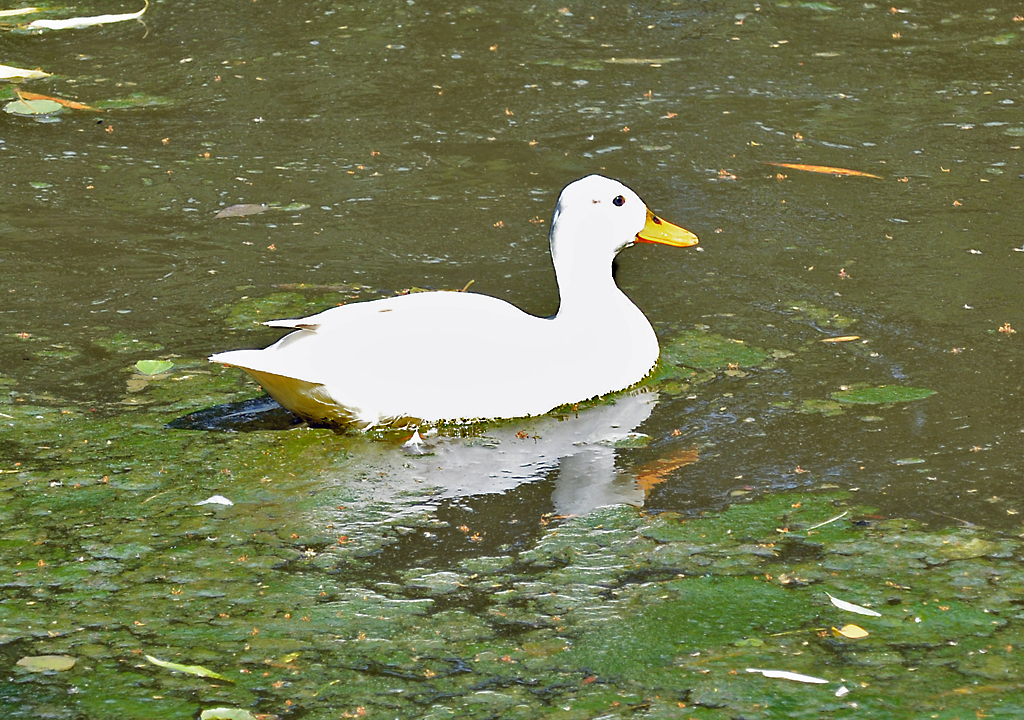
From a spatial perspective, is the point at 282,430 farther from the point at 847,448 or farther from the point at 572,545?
the point at 847,448

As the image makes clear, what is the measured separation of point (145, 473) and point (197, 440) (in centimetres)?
32

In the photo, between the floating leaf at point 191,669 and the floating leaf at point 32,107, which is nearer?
the floating leaf at point 191,669

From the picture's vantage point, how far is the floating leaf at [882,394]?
524 centimetres

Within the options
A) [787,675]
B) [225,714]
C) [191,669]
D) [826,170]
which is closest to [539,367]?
[787,675]

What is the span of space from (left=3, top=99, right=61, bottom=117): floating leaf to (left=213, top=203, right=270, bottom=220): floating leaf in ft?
6.79

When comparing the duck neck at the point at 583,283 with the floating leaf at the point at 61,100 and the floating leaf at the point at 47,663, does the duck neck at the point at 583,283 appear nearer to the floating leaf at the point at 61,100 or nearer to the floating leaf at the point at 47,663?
the floating leaf at the point at 47,663

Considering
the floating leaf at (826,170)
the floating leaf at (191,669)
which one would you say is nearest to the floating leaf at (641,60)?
the floating leaf at (826,170)

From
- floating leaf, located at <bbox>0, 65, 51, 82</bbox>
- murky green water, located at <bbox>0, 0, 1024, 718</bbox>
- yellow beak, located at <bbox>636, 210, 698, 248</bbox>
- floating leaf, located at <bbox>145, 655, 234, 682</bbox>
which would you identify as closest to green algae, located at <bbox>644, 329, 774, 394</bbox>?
murky green water, located at <bbox>0, 0, 1024, 718</bbox>

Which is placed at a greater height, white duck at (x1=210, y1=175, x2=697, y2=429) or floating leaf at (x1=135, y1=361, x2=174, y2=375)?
white duck at (x1=210, y1=175, x2=697, y2=429)

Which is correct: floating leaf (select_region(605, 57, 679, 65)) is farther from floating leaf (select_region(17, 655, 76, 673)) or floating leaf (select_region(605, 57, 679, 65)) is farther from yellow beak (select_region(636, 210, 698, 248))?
floating leaf (select_region(17, 655, 76, 673))

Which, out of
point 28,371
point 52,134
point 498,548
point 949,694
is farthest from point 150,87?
point 949,694

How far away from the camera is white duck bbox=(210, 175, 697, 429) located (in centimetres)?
498

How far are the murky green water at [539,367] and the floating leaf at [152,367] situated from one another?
0.22 feet

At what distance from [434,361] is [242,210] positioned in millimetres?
2679
